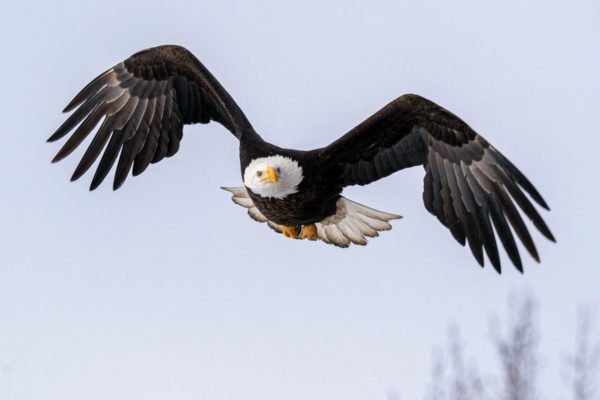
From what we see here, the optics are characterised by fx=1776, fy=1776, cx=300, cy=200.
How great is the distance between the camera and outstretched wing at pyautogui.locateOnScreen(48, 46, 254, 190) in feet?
37.3

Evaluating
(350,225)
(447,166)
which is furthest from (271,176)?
(350,225)

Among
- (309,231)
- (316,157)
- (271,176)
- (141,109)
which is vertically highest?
(141,109)

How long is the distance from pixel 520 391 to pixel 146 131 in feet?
14.5

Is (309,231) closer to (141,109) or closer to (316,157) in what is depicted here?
(316,157)

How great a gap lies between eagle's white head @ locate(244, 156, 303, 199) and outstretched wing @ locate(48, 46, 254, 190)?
783 millimetres

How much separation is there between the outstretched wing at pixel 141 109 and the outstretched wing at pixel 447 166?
99 centimetres

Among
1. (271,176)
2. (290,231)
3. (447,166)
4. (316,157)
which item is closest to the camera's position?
(271,176)

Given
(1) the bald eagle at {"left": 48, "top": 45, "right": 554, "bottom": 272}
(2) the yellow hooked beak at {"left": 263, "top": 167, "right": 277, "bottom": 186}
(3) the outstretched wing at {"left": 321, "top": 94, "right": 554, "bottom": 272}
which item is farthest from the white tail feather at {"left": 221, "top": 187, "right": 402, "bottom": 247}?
(2) the yellow hooked beak at {"left": 263, "top": 167, "right": 277, "bottom": 186}

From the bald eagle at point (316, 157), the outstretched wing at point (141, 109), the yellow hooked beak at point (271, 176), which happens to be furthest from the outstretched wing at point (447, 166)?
the outstretched wing at point (141, 109)

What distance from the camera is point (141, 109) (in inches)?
454

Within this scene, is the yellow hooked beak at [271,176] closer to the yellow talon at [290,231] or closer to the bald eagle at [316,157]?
the bald eagle at [316,157]

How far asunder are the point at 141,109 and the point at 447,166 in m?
2.15

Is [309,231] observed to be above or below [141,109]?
below

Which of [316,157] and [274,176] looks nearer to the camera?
[274,176]
